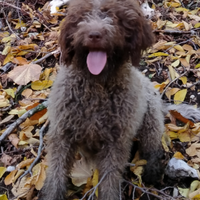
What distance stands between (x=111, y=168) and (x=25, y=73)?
1.90m

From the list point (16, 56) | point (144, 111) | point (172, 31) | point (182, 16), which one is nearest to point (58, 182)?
point (144, 111)

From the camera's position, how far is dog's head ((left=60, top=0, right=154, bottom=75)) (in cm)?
209

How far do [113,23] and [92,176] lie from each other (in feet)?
5.37

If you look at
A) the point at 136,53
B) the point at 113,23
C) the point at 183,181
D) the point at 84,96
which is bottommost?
the point at 183,181

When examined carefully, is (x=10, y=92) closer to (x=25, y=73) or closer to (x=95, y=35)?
(x=25, y=73)

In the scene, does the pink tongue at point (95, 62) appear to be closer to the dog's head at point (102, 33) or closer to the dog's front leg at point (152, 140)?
the dog's head at point (102, 33)

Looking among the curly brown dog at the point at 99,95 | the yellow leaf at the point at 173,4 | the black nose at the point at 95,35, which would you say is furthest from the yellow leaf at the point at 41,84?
the yellow leaf at the point at 173,4

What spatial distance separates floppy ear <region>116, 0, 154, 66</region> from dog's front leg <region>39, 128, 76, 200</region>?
1.00 m

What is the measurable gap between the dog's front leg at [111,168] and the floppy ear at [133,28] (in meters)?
0.84

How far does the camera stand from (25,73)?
3873 mm

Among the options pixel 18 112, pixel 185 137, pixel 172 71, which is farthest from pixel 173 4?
pixel 18 112

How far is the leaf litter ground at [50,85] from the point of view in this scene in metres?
2.97

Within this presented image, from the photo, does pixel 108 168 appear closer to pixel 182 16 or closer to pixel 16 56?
pixel 16 56

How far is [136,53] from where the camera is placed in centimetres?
236
